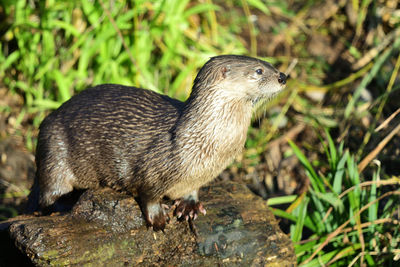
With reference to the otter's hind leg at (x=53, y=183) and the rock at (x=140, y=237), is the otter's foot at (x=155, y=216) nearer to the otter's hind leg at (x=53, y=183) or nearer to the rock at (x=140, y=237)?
the rock at (x=140, y=237)

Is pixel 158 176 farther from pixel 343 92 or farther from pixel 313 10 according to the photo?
pixel 313 10

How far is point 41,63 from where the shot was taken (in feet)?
13.3

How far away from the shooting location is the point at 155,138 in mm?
2498

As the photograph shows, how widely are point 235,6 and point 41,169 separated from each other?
10.4 feet

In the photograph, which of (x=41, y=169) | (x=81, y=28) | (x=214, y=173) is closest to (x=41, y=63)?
(x=81, y=28)

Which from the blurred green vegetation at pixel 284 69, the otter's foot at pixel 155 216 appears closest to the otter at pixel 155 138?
the otter's foot at pixel 155 216

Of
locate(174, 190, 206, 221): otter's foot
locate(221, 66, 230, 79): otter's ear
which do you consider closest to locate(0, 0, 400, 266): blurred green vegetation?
locate(174, 190, 206, 221): otter's foot

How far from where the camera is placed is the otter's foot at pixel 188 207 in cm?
254

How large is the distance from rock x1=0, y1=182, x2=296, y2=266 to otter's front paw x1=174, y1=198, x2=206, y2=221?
45 millimetres

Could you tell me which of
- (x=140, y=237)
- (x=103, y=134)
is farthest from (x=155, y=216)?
(x=103, y=134)

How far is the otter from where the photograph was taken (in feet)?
7.67

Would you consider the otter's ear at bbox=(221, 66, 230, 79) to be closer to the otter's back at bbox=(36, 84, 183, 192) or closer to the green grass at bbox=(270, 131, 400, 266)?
the otter's back at bbox=(36, 84, 183, 192)

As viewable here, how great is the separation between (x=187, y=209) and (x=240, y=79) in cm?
75

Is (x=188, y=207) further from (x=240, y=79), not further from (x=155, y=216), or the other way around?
(x=240, y=79)
